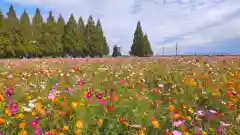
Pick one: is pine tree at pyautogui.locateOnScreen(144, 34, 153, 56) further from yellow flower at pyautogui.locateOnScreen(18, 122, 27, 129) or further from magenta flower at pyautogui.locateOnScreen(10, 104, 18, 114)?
yellow flower at pyautogui.locateOnScreen(18, 122, 27, 129)

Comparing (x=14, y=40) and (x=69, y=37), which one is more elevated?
(x=69, y=37)

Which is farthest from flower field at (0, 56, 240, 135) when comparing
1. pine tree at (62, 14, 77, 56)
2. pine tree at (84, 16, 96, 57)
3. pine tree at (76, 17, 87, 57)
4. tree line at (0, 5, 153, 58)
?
pine tree at (84, 16, 96, 57)

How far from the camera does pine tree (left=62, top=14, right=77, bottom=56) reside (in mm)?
55500

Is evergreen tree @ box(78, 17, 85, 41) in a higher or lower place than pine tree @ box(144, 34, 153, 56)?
higher

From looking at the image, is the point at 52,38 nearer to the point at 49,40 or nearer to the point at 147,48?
the point at 49,40

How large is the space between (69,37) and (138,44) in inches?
608

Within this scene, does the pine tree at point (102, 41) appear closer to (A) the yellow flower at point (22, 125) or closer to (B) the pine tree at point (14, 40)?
(B) the pine tree at point (14, 40)

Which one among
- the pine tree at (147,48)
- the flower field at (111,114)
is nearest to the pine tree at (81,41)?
the pine tree at (147,48)

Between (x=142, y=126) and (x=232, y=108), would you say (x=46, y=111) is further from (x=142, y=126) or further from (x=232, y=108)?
(x=232, y=108)

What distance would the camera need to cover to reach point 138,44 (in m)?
63.6

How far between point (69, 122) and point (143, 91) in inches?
59.1

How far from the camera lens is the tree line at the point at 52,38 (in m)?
49.0

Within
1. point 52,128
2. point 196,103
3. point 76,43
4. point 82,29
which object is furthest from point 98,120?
point 82,29

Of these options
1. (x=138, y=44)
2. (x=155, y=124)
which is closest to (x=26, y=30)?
(x=138, y=44)
